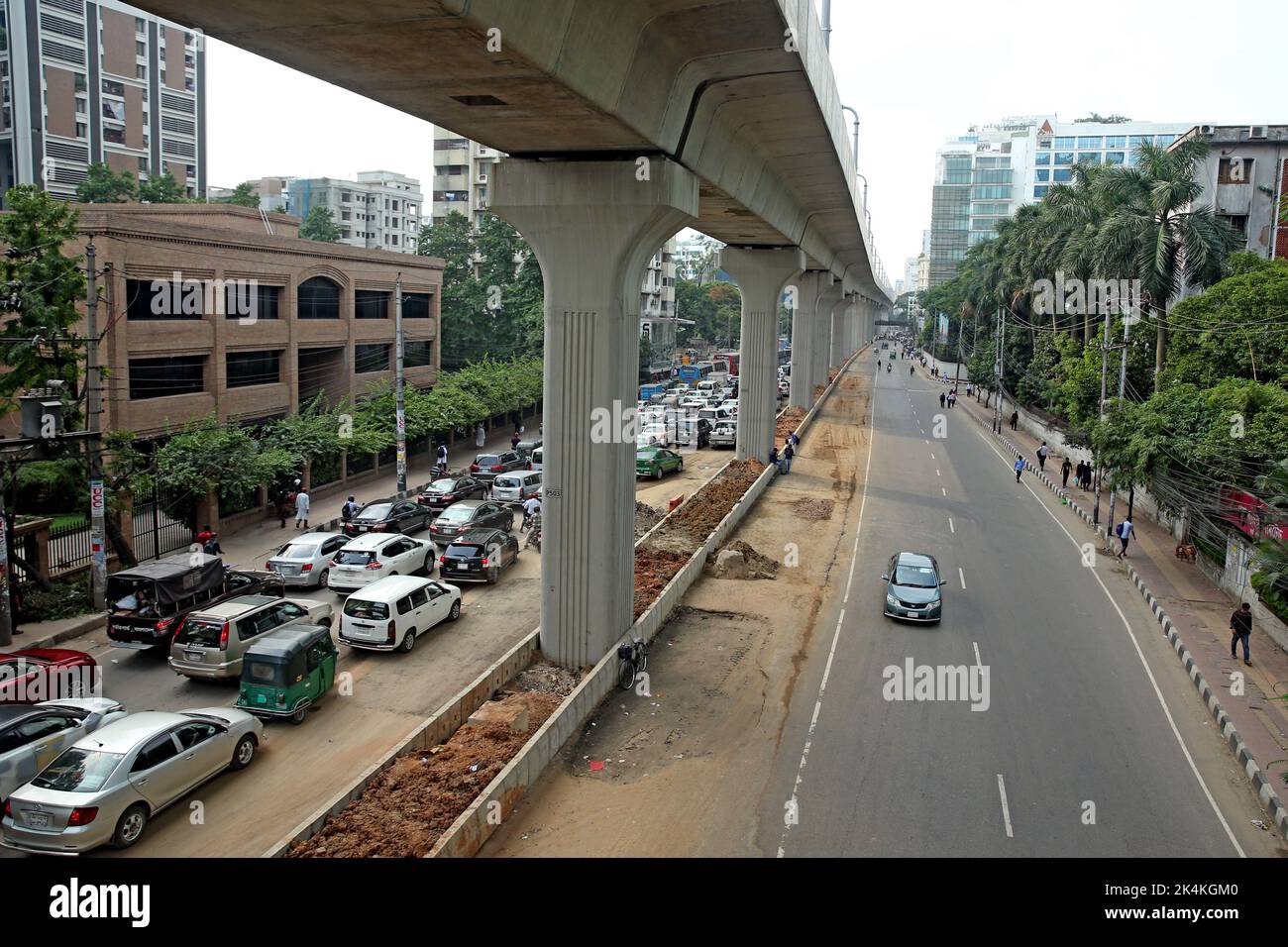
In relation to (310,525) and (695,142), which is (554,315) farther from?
(310,525)

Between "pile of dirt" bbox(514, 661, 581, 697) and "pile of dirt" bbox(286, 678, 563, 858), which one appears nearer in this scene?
"pile of dirt" bbox(286, 678, 563, 858)

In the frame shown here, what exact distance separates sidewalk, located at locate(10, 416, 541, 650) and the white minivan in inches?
239

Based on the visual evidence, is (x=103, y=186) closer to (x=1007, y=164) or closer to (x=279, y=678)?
(x=279, y=678)

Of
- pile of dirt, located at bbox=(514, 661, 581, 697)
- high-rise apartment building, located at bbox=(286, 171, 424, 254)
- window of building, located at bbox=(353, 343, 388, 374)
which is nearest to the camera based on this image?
pile of dirt, located at bbox=(514, 661, 581, 697)

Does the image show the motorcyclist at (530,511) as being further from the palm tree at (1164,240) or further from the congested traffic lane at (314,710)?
the palm tree at (1164,240)

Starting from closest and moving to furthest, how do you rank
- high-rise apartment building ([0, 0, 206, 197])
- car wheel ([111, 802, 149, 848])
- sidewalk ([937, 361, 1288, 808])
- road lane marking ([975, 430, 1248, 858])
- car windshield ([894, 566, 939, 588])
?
1. car wheel ([111, 802, 149, 848])
2. road lane marking ([975, 430, 1248, 858])
3. sidewalk ([937, 361, 1288, 808])
4. car windshield ([894, 566, 939, 588])
5. high-rise apartment building ([0, 0, 206, 197])

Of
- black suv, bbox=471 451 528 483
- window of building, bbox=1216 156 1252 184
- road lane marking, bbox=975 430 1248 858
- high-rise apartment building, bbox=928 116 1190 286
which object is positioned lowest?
road lane marking, bbox=975 430 1248 858

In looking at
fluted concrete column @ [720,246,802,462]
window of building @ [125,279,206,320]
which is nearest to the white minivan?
window of building @ [125,279,206,320]

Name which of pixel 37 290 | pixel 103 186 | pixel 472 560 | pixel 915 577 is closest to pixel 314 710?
pixel 472 560

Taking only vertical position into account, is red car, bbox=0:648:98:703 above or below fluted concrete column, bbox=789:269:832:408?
below

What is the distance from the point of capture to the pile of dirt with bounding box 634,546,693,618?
70.0ft

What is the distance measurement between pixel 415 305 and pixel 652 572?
32.7 m

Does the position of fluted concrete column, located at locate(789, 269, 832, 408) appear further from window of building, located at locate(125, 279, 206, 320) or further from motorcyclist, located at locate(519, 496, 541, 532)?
window of building, located at locate(125, 279, 206, 320)
